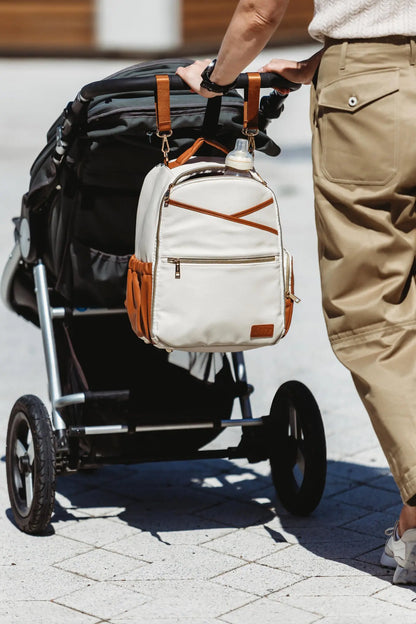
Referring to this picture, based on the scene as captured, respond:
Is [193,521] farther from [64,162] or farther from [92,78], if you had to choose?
[92,78]

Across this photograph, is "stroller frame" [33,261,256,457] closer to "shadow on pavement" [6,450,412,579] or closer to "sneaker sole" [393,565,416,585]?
"shadow on pavement" [6,450,412,579]

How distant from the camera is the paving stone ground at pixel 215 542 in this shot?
3268mm

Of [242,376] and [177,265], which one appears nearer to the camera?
[177,265]

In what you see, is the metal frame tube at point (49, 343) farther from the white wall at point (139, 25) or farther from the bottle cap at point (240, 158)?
the white wall at point (139, 25)

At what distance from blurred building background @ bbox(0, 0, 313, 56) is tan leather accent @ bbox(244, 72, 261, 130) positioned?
12445 millimetres

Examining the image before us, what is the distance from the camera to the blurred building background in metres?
15.7

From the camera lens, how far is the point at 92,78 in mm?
15234

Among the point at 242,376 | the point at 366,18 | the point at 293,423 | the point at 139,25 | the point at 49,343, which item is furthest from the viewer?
the point at 139,25

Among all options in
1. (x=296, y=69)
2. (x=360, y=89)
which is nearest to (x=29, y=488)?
(x=296, y=69)

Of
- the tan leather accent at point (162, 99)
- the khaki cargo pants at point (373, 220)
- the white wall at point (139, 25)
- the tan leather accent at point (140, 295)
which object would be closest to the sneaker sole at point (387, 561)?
the khaki cargo pants at point (373, 220)

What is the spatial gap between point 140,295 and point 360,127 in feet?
2.62

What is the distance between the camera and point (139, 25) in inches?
613

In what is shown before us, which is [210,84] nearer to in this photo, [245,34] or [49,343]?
[245,34]

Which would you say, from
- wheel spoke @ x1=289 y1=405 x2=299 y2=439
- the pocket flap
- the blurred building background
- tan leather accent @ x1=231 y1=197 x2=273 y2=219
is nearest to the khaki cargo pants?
the pocket flap
